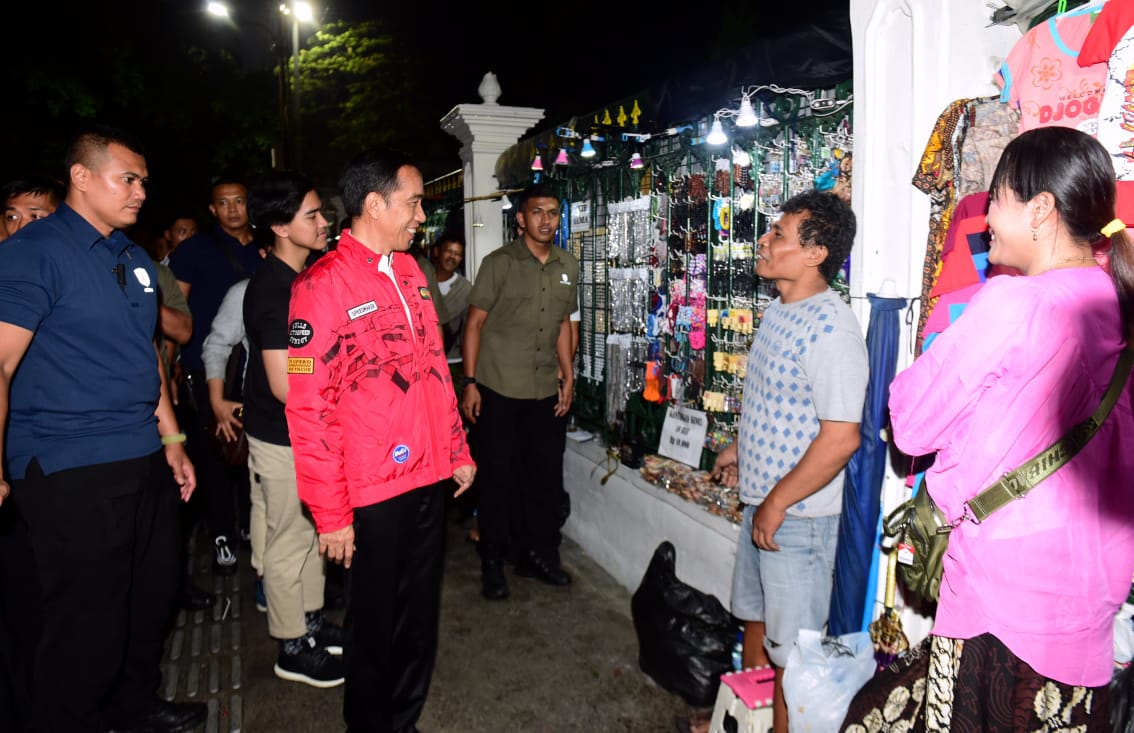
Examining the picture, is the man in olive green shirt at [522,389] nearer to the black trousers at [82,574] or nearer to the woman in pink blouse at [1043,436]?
the black trousers at [82,574]

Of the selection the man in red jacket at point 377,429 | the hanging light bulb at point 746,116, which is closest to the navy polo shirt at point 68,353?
the man in red jacket at point 377,429

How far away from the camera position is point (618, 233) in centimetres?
496

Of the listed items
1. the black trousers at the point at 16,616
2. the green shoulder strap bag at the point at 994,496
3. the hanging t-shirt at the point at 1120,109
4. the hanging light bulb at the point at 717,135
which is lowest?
the black trousers at the point at 16,616

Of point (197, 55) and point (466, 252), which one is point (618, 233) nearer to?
point (466, 252)

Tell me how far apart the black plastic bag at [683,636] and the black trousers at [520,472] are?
1319 mm

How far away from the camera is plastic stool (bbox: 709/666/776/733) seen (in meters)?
2.66

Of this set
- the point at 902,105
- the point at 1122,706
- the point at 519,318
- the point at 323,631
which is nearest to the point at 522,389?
the point at 519,318

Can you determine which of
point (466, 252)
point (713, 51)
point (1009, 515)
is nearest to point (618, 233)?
point (466, 252)

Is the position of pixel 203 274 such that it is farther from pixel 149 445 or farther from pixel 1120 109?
pixel 1120 109

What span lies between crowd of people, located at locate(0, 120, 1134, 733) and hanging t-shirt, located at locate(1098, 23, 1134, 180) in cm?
40

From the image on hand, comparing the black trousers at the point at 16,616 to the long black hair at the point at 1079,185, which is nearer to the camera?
the long black hair at the point at 1079,185

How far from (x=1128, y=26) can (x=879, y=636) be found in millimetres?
2106

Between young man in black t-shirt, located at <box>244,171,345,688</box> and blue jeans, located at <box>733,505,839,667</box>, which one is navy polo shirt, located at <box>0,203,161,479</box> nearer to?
young man in black t-shirt, located at <box>244,171,345,688</box>

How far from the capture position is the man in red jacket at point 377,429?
8.00ft
